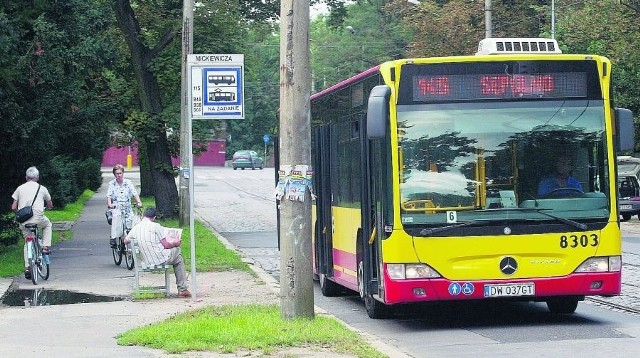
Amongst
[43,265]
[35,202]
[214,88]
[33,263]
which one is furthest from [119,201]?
[214,88]

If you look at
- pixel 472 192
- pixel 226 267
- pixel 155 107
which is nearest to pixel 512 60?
pixel 472 192

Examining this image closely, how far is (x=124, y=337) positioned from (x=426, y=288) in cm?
304

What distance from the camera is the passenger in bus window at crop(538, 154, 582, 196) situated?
1285 cm

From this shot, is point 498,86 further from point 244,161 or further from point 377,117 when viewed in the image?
point 244,161

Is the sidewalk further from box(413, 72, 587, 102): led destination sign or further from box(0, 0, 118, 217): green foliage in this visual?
box(413, 72, 587, 102): led destination sign

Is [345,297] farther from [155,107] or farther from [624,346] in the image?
[155,107]

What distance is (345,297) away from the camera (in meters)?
17.4

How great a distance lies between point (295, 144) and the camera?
39.9 ft

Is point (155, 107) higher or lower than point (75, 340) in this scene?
higher

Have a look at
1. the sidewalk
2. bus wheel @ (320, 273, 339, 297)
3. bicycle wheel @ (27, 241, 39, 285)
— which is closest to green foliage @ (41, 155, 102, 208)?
the sidewalk

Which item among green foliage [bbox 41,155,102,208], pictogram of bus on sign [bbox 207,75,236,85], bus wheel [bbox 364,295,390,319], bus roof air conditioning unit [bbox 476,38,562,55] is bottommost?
bus wheel [bbox 364,295,390,319]

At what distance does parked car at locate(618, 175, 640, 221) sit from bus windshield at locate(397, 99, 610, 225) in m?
25.9

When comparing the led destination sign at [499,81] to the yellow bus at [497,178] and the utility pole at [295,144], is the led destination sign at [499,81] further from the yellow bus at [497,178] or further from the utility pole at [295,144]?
the utility pole at [295,144]

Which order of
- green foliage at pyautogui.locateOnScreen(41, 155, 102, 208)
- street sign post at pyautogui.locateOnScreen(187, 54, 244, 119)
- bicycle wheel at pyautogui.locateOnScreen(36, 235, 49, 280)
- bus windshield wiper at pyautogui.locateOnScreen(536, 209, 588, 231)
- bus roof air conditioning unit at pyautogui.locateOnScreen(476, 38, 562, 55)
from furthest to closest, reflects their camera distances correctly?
green foliage at pyautogui.locateOnScreen(41, 155, 102, 208), bicycle wheel at pyautogui.locateOnScreen(36, 235, 49, 280), street sign post at pyautogui.locateOnScreen(187, 54, 244, 119), bus roof air conditioning unit at pyautogui.locateOnScreen(476, 38, 562, 55), bus windshield wiper at pyautogui.locateOnScreen(536, 209, 588, 231)
